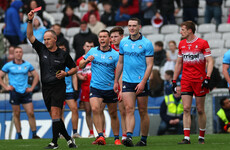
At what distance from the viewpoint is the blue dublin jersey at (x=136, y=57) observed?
10820 millimetres

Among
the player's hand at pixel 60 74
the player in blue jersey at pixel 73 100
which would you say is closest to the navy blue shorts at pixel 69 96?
the player in blue jersey at pixel 73 100

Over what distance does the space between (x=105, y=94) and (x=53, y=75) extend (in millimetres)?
1539

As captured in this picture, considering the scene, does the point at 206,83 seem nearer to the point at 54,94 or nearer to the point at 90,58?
the point at 90,58

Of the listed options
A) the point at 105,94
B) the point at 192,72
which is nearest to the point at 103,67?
the point at 105,94

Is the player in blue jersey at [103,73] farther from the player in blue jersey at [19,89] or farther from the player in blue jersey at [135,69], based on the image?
the player in blue jersey at [19,89]

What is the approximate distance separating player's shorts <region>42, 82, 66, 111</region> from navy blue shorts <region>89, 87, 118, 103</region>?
1.21 m

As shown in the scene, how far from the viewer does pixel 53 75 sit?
1059 centimetres

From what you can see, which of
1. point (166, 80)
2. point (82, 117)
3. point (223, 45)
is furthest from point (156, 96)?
point (223, 45)

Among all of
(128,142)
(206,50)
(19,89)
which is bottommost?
(128,142)

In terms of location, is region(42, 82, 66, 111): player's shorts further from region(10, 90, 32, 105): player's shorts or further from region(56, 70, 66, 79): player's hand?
region(10, 90, 32, 105): player's shorts

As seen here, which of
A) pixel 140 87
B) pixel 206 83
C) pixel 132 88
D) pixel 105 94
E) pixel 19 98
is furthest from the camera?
pixel 19 98

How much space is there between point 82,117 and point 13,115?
6.47ft

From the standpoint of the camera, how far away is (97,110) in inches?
453

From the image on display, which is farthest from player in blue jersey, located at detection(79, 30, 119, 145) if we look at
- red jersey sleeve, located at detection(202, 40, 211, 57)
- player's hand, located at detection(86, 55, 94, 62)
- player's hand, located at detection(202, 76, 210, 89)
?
player's hand, located at detection(202, 76, 210, 89)
